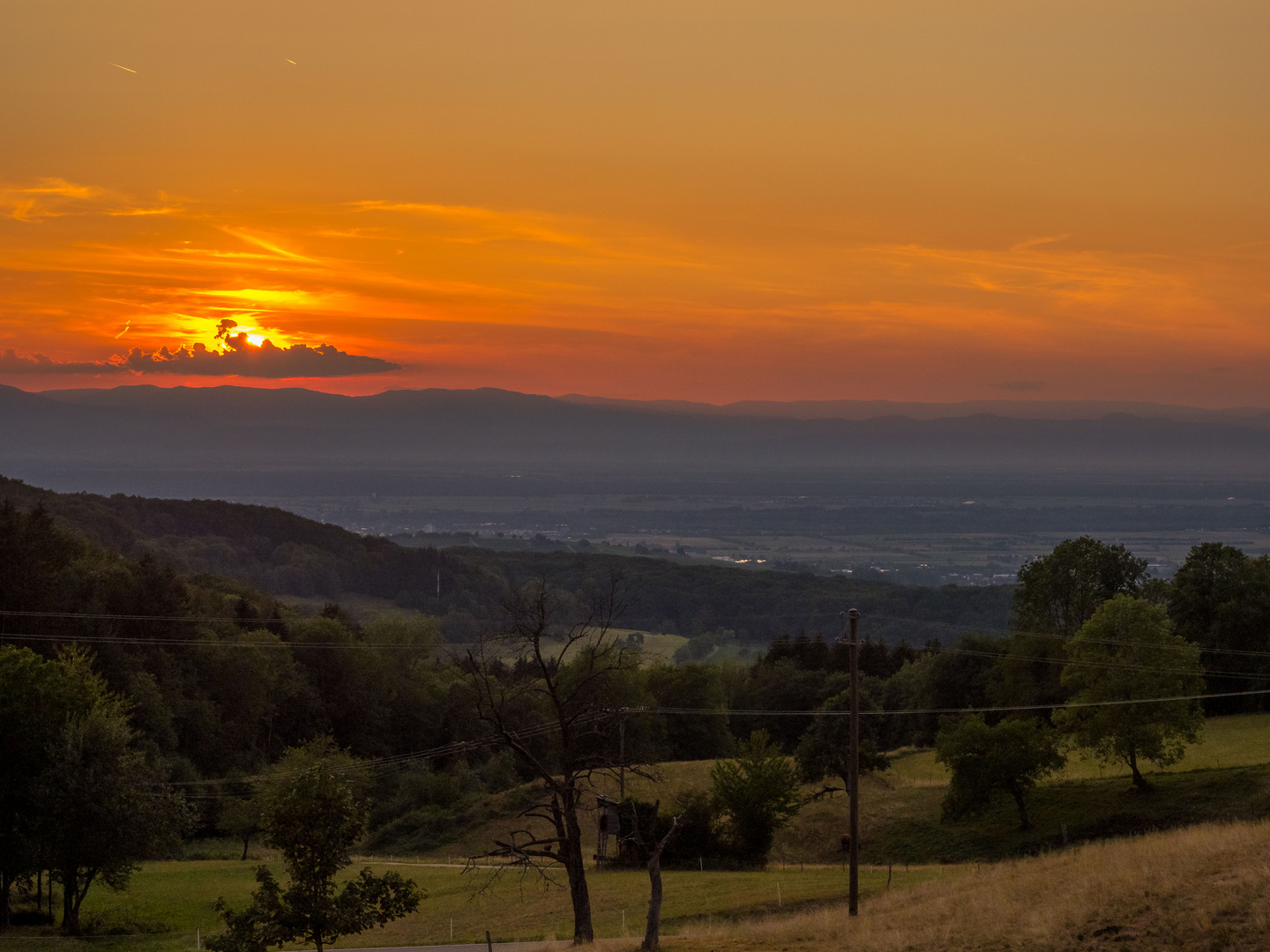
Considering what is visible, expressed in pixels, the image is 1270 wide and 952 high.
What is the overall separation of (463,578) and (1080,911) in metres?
146

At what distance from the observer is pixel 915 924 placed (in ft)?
82.1

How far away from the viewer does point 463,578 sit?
16450cm

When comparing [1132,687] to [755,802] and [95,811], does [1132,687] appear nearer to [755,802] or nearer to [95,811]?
[755,802]

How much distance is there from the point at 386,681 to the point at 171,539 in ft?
280

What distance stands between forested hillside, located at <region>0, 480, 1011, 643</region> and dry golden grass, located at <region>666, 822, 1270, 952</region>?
3913 inches

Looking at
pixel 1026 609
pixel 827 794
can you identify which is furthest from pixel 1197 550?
pixel 827 794

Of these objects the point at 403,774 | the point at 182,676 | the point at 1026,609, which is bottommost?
the point at 403,774

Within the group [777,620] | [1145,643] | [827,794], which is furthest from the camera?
[777,620]

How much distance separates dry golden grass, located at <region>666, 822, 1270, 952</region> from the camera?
20750 mm

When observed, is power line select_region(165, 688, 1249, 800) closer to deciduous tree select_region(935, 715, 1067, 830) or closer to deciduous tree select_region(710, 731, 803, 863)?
deciduous tree select_region(935, 715, 1067, 830)

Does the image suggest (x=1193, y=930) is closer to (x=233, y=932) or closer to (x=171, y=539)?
(x=233, y=932)

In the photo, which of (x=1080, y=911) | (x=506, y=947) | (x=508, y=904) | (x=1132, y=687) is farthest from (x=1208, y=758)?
(x=506, y=947)

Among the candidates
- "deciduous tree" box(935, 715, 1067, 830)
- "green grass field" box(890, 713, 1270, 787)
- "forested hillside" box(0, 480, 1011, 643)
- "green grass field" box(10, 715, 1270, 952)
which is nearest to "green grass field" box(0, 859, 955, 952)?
"green grass field" box(10, 715, 1270, 952)

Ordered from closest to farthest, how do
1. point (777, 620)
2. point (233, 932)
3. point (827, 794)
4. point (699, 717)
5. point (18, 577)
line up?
point (233, 932)
point (827, 794)
point (18, 577)
point (699, 717)
point (777, 620)
